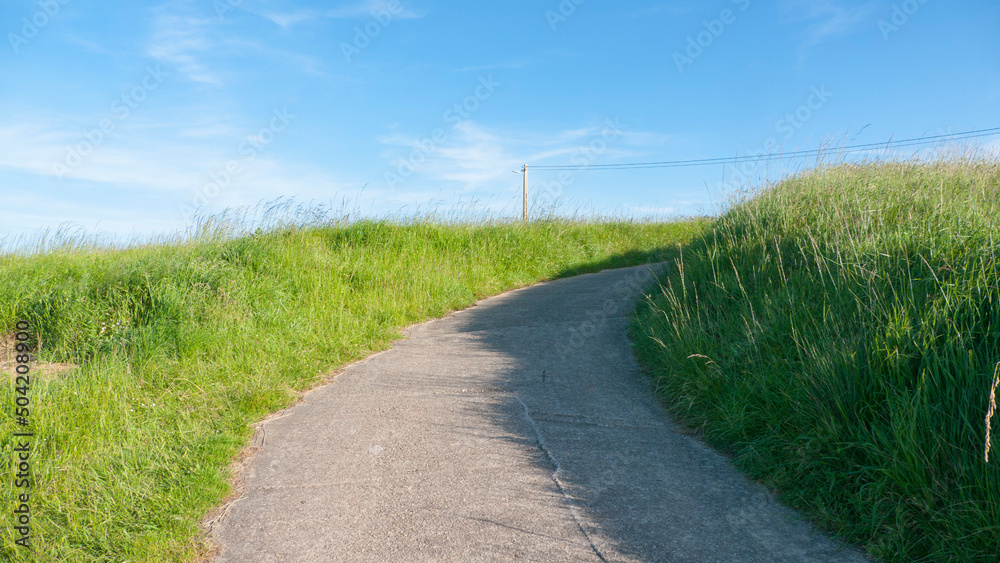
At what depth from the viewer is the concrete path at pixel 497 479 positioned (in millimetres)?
3035

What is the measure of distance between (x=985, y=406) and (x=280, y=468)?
427 centimetres

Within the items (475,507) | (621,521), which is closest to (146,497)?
(475,507)

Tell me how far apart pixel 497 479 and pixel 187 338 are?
156 inches

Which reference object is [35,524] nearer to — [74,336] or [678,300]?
[74,336]

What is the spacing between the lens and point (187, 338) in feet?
19.3

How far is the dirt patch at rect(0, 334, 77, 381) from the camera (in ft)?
17.1

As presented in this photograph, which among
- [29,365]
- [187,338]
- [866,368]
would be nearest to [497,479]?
[866,368]

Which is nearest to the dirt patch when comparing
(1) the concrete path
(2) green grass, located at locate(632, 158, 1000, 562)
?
(1) the concrete path

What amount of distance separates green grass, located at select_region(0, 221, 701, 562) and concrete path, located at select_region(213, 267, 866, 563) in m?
0.43

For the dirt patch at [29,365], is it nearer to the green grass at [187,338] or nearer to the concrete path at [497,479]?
the green grass at [187,338]

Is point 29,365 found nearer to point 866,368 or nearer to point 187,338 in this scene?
point 187,338

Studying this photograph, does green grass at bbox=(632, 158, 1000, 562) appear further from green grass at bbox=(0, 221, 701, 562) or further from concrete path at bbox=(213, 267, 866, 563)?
green grass at bbox=(0, 221, 701, 562)

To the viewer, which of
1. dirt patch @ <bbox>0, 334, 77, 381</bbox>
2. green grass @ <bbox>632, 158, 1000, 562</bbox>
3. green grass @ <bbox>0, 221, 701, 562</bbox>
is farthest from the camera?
dirt patch @ <bbox>0, 334, 77, 381</bbox>

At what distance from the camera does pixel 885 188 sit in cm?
638
